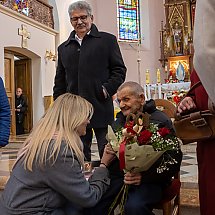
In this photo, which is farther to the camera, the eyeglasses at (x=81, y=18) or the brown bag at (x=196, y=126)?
the eyeglasses at (x=81, y=18)

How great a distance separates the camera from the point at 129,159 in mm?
1587

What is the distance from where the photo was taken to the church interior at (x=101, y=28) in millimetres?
8594

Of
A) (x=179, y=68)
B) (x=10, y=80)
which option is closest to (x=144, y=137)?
(x=10, y=80)

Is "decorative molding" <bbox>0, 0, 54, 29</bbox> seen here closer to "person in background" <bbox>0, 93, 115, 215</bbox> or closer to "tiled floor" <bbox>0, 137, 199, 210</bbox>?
"tiled floor" <bbox>0, 137, 199, 210</bbox>

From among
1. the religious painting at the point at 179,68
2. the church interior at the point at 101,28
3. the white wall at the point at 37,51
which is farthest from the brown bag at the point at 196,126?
the religious painting at the point at 179,68

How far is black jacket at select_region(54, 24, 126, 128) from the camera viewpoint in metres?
2.49

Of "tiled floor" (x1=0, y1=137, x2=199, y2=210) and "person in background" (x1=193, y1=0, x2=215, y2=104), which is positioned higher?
"person in background" (x1=193, y1=0, x2=215, y2=104)

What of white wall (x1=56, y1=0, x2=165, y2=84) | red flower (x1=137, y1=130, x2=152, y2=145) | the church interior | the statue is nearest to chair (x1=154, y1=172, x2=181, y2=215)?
red flower (x1=137, y1=130, x2=152, y2=145)

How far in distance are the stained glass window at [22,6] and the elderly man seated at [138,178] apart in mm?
8086

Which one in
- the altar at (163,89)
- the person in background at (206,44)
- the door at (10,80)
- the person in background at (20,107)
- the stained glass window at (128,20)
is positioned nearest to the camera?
the person in background at (206,44)

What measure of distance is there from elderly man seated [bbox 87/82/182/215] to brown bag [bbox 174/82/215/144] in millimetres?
481

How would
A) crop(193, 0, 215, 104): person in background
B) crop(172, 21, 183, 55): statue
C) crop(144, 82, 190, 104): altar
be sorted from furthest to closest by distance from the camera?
crop(172, 21, 183, 55): statue → crop(144, 82, 190, 104): altar → crop(193, 0, 215, 104): person in background

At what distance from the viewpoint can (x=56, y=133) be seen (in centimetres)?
164

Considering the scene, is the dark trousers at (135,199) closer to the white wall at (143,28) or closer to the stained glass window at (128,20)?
the white wall at (143,28)
